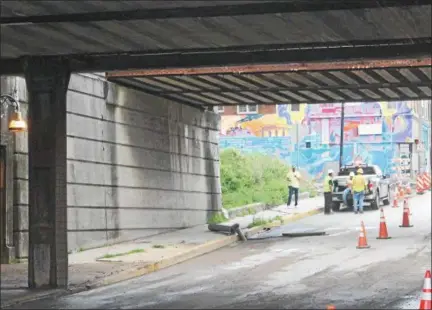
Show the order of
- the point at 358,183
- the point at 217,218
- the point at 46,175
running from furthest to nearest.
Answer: the point at 358,183 < the point at 217,218 < the point at 46,175

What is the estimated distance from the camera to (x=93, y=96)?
67.8 ft

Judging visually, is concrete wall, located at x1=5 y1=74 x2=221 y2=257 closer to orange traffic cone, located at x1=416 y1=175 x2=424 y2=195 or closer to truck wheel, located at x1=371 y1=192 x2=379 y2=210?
truck wheel, located at x1=371 y1=192 x2=379 y2=210

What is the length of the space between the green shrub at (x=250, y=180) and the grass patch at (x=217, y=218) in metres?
5.27

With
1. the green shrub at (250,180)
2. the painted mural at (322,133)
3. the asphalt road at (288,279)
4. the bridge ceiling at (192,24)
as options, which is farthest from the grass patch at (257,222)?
the painted mural at (322,133)

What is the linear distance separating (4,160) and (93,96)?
147 inches

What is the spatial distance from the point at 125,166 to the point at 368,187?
14.7 meters

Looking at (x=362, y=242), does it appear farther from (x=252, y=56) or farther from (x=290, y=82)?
(x=252, y=56)

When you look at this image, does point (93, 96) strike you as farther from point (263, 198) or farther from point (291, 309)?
point (263, 198)

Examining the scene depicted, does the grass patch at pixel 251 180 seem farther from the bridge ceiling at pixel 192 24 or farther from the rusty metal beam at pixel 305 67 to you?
the bridge ceiling at pixel 192 24

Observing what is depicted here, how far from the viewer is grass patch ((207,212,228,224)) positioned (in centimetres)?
2811

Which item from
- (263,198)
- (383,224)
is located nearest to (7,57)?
(383,224)

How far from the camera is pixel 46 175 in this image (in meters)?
14.4

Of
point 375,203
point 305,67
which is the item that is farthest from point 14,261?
point 375,203

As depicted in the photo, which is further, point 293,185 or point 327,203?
point 293,185
